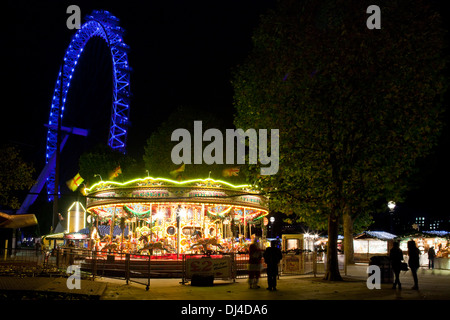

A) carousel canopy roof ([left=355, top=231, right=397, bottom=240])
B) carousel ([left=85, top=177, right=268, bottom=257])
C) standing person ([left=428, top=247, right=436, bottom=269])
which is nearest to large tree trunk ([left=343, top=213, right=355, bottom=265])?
standing person ([left=428, top=247, right=436, bottom=269])

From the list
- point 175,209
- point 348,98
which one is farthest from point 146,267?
point 348,98

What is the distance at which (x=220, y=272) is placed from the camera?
52.2ft

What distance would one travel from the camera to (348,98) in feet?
51.1

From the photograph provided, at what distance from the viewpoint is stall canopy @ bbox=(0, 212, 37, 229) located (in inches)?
824

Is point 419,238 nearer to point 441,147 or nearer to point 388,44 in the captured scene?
point 441,147

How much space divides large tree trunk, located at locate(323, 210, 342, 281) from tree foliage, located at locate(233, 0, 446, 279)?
0.18 feet

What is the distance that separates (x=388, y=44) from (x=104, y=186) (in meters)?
14.7

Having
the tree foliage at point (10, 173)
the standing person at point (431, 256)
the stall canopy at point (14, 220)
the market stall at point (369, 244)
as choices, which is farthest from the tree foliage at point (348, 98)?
the tree foliage at point (10, 173)

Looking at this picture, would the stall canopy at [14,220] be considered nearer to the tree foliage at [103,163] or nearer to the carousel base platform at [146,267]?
the carousel base platform at [146,267]

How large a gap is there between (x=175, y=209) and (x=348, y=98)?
37.1 feet

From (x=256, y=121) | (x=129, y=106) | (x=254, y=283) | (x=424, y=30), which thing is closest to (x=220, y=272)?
(x=254, y=283)

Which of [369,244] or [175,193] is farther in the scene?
[369,244]

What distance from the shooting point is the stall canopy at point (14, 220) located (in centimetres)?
2094
